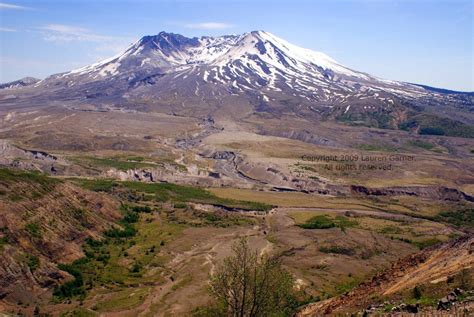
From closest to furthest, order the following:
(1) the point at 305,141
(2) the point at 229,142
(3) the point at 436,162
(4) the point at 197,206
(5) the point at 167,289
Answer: (5) the point at 167,289
(4) the point at 197,206
(3) the point at 436,162
(2) the point at 229,142
(1) the point at 305,141

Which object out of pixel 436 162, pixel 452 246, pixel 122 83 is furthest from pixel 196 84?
pixel 452 246

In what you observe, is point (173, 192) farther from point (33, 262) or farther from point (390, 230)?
point (33, 262)

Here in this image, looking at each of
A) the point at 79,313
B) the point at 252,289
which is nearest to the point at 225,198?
the point at 79,313

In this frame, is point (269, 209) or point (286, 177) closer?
point (269, 209)

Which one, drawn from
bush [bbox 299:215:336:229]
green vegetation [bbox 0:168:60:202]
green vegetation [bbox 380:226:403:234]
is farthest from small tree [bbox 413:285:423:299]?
green vegetation [bbox 380:226:403:234]

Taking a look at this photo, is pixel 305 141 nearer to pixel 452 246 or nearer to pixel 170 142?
pixel 170 142

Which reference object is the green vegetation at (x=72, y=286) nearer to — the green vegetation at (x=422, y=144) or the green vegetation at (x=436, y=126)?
the green vegetation at (x=422, y=144)

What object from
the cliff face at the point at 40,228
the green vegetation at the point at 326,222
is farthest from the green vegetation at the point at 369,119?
the cliff face at the point at 40,228
